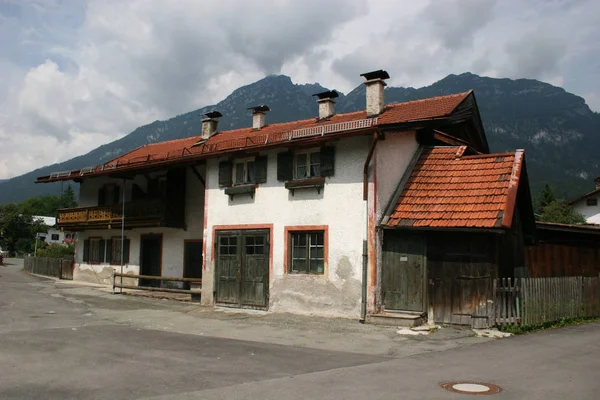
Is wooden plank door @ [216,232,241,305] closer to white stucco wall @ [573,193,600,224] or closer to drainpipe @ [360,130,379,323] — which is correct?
drainpipe @ [360,130,379,323]

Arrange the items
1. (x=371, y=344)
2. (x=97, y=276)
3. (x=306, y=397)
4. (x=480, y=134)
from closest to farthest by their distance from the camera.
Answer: (x=306, y=397) → (x=371, y=344) → (x=480, y=134) → (x=97, y=276)

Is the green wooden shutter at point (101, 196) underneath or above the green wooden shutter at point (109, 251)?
above

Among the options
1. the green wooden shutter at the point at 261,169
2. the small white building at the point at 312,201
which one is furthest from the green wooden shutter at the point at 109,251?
the green wooden shutter at the point at 261,169

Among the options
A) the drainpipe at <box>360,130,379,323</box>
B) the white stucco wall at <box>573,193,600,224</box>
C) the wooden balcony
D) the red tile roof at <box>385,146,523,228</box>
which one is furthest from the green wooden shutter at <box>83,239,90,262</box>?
the white stucco wall at <box>573,193,600,224</box>

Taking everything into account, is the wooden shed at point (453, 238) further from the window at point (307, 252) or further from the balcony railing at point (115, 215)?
the balcony railing at point (115, 215)

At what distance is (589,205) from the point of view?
56031mm

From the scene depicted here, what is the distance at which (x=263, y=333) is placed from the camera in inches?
503

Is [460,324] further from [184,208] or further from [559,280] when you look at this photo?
[184,208]

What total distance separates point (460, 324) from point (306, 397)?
7323mm

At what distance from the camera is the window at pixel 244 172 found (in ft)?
57.4

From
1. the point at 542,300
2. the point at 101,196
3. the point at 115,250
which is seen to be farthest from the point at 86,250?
the point at 542,300

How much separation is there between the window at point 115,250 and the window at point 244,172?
973cm

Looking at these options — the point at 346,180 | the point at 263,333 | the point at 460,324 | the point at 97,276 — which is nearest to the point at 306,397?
the point at 263,333

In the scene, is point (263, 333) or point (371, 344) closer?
point (371, 344)
